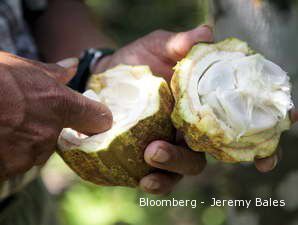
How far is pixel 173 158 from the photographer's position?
1.36 metres

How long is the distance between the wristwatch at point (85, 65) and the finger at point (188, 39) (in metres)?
0.32

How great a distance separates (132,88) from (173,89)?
188mm

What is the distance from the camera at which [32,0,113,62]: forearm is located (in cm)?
198

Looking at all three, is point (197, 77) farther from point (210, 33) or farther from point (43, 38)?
point (43, 38)

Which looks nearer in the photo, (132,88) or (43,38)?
(132,88)

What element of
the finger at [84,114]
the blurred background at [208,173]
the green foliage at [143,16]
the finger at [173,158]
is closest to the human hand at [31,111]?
the finger at [84,114]

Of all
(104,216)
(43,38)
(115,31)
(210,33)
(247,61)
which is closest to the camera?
(247,61)

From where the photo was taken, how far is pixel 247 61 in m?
1.34

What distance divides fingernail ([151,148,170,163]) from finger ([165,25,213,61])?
337mm

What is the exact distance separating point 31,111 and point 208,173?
2.00m

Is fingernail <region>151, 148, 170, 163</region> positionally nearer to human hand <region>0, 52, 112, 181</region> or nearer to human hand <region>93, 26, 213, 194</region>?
human hand <region>93, 26, 213, 194</region>

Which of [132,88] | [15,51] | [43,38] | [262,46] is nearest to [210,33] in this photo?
[262,46]

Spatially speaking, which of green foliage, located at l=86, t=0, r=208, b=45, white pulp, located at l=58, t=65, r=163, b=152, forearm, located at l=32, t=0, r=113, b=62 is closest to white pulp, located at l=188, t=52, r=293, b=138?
white pulp, located at l=58, t=65, r=163, b=152

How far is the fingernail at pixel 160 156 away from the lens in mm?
1323
